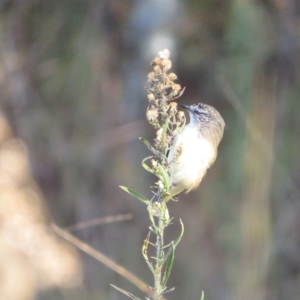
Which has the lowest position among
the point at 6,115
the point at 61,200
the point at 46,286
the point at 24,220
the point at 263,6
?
the point at 46,286

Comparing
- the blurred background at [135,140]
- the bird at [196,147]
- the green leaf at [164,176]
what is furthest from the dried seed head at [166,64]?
the blurred background at [135,140]

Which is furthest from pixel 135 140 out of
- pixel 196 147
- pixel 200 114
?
pixel 196 147

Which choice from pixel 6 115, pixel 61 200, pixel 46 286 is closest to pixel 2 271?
pixel 46 286

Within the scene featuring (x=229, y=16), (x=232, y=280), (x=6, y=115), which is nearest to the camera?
(x=229, y=16)

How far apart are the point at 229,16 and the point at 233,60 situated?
0.38 metres

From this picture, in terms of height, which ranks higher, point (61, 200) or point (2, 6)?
point (2, 6)

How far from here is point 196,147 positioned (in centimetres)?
191

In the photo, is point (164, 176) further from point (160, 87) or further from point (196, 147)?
point (196, 147)

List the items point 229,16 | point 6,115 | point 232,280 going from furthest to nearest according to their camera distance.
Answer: point 6,115 < point 232,280 < point 229,16

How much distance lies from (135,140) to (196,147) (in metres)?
3.28

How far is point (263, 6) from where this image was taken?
169 inches

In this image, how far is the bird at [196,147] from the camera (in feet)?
6.15

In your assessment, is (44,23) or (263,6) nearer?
(263,6)

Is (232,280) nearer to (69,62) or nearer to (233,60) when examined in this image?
(233,60)
